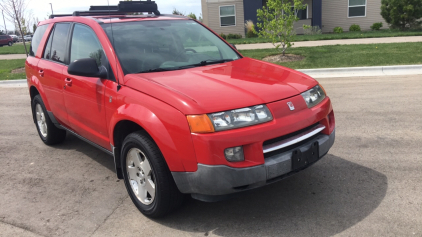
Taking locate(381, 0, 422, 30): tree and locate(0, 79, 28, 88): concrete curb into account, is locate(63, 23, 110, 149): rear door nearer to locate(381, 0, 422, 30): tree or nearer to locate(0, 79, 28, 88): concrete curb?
locate(0, 79, 28, 88): concrete curb

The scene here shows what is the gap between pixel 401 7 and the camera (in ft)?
67.9

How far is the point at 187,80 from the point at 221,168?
0.96m

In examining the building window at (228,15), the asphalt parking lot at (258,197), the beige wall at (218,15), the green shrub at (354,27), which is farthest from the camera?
the building window at (228,15)

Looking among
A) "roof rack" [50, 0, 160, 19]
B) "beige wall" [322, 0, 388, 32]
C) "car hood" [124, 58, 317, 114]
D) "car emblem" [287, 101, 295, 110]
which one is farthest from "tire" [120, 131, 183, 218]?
"beige wall" [322, 0, 388, 32]

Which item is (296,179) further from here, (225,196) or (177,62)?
(177,62)

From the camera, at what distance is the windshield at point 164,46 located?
4.00 meters

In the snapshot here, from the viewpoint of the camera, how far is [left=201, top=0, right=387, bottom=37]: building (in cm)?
2527

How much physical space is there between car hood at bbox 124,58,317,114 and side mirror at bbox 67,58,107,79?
1.16 feet

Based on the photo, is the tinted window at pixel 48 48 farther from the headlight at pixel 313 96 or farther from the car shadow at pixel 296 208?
the headlight at pixel 313 96

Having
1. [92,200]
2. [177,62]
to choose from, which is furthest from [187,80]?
[92,200]

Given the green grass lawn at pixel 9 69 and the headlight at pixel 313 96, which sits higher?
the headlight at pixel 313 96

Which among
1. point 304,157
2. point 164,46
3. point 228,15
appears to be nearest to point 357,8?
point 228,15

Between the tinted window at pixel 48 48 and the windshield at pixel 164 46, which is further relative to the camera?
the tinted window at pixel 48 48

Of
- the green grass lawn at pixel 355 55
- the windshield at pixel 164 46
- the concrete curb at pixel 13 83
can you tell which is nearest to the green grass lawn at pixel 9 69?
the concrete curb at pixel 13 83
